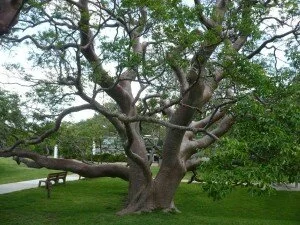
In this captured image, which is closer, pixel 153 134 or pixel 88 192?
pixel 88 192

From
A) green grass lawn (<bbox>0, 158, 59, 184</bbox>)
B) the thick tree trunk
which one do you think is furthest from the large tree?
green grass lawn (<bbox>0, 158, 59, 184</bbox>)

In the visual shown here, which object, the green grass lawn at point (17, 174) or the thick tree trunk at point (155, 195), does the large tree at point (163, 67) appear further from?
the green grass lawn at point (17, 174)

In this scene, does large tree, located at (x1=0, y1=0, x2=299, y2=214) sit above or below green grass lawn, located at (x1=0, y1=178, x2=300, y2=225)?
above

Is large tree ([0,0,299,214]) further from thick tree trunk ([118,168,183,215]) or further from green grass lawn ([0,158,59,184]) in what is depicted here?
green grass lawn ([0,158,59,184])

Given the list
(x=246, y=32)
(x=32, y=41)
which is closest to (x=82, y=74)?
(x=32, y=41)

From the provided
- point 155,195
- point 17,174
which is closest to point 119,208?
point 155,195

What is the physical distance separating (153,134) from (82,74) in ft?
34.7

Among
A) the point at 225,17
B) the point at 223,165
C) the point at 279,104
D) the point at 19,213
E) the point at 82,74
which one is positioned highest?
the point at 225,17

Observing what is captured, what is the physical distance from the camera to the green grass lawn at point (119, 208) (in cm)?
1229

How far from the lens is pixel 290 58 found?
32.1 feet

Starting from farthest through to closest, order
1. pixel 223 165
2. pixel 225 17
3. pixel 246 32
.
→ pixel 225 17
pixel 246 32
pixel 223 165

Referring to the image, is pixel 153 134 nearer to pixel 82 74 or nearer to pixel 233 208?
pixel 233 208

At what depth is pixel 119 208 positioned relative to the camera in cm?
1445

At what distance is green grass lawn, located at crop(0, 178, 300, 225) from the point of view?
12289 mm
